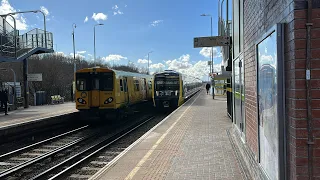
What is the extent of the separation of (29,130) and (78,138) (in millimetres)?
2746

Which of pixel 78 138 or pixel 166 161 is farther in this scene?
pixel 78 138

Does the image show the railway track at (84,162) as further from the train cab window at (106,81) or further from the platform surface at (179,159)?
the train cab window at (106,81)

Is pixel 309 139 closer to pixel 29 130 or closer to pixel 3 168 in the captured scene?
pixel 3 168

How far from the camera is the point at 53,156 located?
10.7m

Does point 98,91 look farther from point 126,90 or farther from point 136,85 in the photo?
point 136,85

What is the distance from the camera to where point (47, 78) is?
181 feet

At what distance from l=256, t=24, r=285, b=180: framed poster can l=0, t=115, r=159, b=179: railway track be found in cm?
557

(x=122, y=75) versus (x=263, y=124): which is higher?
(x=122, y=75)

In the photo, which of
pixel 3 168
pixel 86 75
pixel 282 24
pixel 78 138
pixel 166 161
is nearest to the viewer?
pixel 282 24

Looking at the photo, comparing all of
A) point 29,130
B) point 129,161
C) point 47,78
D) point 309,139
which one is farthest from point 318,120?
point 47,78

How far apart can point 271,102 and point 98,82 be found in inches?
576

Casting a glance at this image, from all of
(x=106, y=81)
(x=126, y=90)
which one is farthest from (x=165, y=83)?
(x=106, y=81)

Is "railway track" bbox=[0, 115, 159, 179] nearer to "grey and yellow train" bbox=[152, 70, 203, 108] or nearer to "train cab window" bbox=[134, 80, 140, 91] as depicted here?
"train cab window" bbox=[134, 80, 140, 91]

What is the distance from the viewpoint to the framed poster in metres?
3.11
